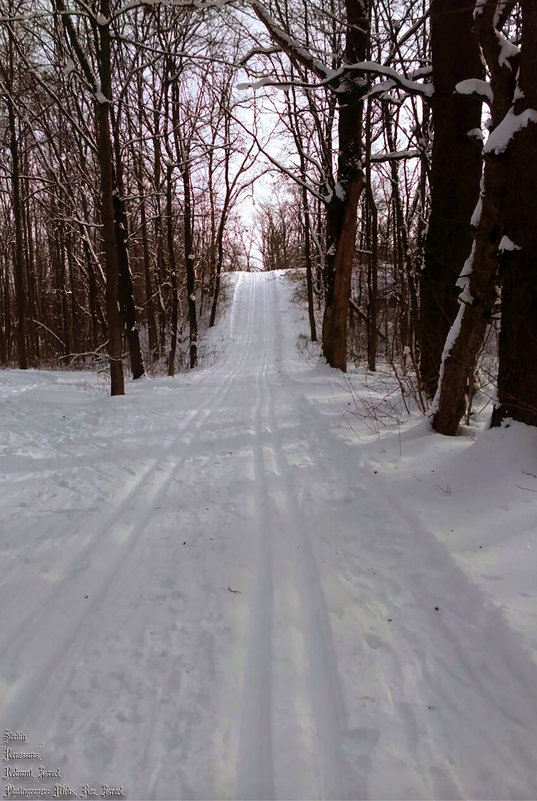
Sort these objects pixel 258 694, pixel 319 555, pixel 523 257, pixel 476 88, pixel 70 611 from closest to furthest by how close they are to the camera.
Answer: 1. pixel 258 694
2. pixel 70 611
3. pixel 319 555
4. pixel 523 257
5. pixel 476 88

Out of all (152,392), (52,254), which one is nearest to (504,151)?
(152,392)

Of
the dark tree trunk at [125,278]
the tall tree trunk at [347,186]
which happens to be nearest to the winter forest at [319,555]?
the tall tree trunk at [347,186]

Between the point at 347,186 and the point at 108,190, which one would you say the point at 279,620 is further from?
the point at 347,186

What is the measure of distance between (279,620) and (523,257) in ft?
11.4

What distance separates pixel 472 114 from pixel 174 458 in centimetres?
566

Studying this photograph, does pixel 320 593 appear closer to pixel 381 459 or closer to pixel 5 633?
pixel 5 633

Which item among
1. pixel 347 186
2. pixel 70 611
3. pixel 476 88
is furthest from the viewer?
pixel 347 186

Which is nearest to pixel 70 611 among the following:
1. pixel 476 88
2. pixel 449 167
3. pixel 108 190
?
pixel 476 88

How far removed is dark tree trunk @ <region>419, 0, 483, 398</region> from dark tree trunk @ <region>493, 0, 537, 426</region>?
1.61 metres

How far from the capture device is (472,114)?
223 inches

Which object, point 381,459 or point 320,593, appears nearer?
point 320,593

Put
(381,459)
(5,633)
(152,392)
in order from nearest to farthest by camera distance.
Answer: (5,633) → (381,459) → (152,392)

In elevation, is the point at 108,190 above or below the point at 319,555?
above

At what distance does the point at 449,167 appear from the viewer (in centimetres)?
584
